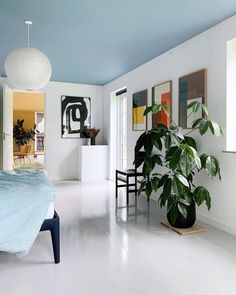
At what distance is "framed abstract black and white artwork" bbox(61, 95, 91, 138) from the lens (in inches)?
240

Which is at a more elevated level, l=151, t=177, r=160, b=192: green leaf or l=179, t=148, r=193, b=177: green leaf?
l=179, t=148, r=193, b=177: green leaf

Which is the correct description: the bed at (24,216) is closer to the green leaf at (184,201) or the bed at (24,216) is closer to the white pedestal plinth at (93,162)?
the green leaf at (184,201)

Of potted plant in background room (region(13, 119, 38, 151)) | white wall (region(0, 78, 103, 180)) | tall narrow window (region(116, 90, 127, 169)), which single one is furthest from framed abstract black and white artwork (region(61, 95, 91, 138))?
potted plant in background room (region(13, 119, 38, 151))

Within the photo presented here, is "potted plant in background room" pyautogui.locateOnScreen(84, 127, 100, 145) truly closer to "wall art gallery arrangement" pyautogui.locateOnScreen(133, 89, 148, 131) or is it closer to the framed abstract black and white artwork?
the framed abstract black and white artwork

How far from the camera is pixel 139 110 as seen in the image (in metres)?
4.74

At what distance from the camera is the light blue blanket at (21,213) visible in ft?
6.47

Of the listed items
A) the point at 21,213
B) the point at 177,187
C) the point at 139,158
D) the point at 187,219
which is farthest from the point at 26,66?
the point at 187,219

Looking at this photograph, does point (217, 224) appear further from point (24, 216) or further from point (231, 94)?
point (24, 216)

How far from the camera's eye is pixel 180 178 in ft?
8.85

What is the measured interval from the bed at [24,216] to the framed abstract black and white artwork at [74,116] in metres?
4.03

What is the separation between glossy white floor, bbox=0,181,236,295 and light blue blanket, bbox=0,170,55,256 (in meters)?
0.24

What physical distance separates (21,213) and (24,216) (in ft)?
0.11

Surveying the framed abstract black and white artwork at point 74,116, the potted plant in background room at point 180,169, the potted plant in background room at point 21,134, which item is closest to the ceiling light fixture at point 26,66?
the potted plant in background room at point 180,169

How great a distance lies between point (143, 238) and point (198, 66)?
223 centimetres
